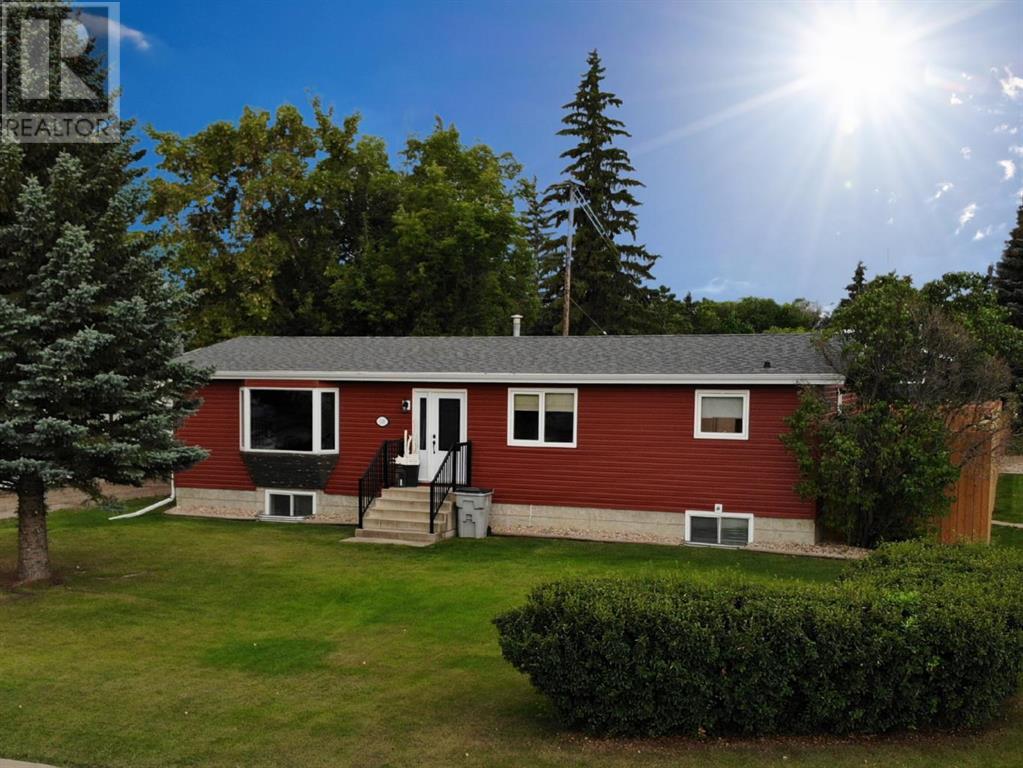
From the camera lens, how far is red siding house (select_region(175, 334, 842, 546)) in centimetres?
1482

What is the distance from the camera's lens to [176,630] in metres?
9.22

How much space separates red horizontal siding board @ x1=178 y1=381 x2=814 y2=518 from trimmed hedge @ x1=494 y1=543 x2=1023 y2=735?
8.59m

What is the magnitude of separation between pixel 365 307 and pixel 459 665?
84.3 feet

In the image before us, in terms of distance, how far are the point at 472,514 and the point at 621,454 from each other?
9.77 feet

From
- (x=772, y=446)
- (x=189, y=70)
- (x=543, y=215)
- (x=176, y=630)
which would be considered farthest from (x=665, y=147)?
(x=176, y=630)

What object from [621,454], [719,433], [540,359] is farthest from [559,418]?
[719,433]

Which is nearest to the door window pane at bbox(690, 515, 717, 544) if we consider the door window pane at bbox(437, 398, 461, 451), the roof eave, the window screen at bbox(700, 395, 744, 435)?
the window screen at bbox(700, 395, 744, 435)

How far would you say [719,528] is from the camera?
15.1m

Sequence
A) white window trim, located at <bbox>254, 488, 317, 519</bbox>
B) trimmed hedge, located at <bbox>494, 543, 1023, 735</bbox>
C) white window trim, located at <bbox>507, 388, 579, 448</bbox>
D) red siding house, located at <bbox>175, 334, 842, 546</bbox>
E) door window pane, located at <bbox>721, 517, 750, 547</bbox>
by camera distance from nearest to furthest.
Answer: trimmed hedge, located at <bbox>494, 543, 1023, 735</bbox>
red siding house, located at <bbox>175, 334, 842, 546</bbox>
door window pane, located at <bbox>721, 517, 750, 547</bbox>
white window trim, located at <bbox>507, 388, 579, 448</bbox>
white window trim, located at <bbox>254, 488, 317, 519</bbox>

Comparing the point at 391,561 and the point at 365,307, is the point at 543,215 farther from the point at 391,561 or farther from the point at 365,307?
the point at 391,561

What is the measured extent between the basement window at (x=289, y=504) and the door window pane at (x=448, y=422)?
3.10 meters

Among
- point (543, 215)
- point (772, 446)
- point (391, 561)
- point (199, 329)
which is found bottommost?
point (391, 561)

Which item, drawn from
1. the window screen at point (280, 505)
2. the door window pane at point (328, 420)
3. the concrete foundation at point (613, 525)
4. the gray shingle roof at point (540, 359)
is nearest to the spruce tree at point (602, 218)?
the gray shingle roof at point (540, 359)

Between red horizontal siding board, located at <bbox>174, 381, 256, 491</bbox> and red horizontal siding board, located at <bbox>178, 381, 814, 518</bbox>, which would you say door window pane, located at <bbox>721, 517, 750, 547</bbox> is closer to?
red horizontal siding board, located at <bbox>178, 381, 814, 518</bbox>
